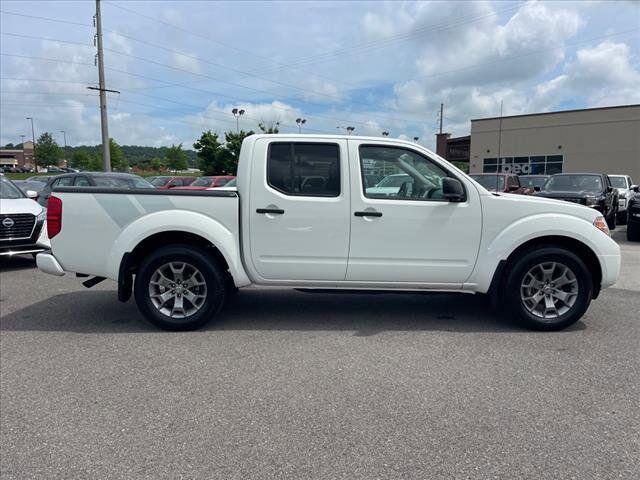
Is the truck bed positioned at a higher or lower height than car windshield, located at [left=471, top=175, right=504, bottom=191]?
lower

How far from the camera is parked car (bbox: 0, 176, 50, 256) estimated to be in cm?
798

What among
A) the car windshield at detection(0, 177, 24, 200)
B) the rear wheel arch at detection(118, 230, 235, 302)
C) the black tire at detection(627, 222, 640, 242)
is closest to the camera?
the rear wheel arch at detection(118, 230, 235, 302)

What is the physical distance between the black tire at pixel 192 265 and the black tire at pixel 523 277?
296 cm

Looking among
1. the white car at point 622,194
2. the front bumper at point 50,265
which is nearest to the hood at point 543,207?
the front bumper at point 50,265

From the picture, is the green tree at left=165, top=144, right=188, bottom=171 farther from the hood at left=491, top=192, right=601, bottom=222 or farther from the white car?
the hood at left=491, top=192, right=601, bottom=222

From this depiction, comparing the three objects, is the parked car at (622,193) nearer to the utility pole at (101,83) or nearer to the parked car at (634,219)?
the parked car at (634,219)

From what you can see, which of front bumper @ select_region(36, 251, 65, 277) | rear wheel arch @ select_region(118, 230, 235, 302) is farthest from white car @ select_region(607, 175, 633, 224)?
front bumper @ select_region(36, 251, 65, 277)

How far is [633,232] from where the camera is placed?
488 inches

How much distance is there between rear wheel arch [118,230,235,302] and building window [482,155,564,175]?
39.9m

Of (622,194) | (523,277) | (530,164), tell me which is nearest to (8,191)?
(523,277)

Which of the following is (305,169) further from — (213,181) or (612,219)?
(213,181)

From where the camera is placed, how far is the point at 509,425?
10.2 ft

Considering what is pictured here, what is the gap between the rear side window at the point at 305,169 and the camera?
4816mm

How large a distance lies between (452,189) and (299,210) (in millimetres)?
1516
